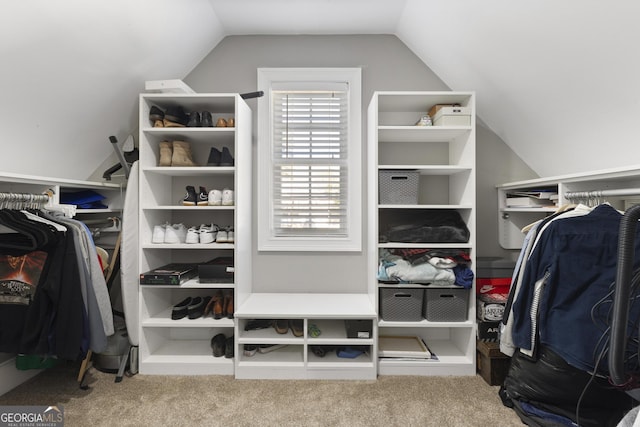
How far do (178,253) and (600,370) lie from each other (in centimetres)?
255

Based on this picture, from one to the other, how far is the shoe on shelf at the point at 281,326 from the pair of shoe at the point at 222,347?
12.7 inches

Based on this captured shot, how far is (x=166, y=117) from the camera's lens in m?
2.05

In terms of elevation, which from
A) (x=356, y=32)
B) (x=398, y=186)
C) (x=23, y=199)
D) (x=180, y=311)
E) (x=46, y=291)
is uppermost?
(x=356, y=32)

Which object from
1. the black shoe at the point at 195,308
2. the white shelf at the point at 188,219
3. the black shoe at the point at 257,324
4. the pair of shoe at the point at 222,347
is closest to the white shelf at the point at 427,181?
the black shoe at the point at 257,324

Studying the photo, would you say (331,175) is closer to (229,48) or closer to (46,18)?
(229,48)

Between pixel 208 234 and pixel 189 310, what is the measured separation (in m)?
0.53

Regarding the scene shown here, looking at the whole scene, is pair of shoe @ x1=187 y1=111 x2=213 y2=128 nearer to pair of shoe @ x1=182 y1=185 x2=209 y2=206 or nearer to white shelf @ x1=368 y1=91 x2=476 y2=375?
pair of shoe @ x1=182 y1=185 x2=209 y2=206

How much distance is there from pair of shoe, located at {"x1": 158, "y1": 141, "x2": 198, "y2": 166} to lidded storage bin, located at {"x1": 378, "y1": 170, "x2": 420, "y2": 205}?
131cm

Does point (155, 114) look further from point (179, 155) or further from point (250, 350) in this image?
point (250, 350)

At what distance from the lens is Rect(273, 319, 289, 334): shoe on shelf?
2154 millimetres

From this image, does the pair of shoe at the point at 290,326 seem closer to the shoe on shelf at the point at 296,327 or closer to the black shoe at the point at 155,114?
the shoe on shelf at the point at 296,327

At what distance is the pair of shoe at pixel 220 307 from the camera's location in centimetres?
213

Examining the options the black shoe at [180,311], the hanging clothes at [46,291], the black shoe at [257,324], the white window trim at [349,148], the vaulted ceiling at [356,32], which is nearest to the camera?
the vaulted ceiling at [356,32]

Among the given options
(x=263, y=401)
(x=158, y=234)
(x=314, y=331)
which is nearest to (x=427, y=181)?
(x=314, y=331)
